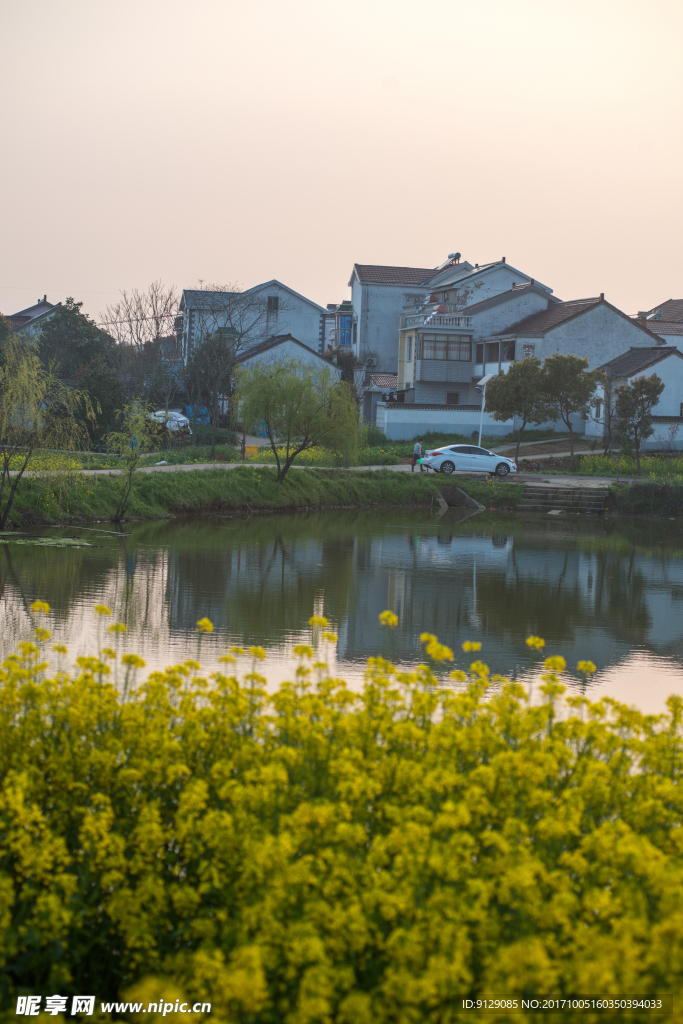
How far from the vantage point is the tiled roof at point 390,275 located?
61281 millimetres

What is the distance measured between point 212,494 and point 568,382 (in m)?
17.8

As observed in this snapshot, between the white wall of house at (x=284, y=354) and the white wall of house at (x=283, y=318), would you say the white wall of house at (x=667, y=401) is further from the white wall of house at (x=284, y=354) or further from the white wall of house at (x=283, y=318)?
the white wall of house at (x=283, y=318)

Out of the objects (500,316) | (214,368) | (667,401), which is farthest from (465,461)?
(500,316)

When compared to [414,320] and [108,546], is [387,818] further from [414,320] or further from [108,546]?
[414,320]

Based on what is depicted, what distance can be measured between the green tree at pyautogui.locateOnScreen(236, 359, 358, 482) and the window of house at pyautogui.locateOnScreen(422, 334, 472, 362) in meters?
19.9

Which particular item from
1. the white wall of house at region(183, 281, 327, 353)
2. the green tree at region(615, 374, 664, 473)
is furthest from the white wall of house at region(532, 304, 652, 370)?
the white wall of house at region(183, 281, 327, 353)

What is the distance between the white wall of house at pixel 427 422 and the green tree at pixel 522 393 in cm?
543

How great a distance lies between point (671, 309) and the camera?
65.0 m

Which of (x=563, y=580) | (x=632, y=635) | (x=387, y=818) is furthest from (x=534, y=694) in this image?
(x=563, y=580)

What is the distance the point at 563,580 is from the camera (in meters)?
18.9

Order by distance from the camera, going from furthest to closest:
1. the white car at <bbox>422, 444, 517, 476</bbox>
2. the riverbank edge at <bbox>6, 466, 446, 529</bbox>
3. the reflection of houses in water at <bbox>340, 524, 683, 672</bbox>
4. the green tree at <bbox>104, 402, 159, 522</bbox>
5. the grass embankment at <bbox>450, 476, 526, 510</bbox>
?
1. the white car at <bbox>422, 444, 517, 476</bbox>
2. the grass embankment at <bbox>450, 476, 526, 510</bbox>
3. the green tree at <bbox>104, 402, 159, 522</bbox>
4. the riverbank edge at <bbox>6, 466, 446, 529</bbox>
5. the reflection of houses in water at <bbox>340, 524, 683, 672</bbox>

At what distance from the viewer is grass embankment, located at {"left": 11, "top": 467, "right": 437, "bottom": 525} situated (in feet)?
75.8

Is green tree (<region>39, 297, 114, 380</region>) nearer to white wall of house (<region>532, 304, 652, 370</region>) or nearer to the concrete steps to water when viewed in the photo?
white wall of house (<region>532, 304, 652, 370</region>)

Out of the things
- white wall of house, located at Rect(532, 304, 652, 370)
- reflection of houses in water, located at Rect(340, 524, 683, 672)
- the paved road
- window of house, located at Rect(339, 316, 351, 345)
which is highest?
window of house, located at Rect(339, 316, 351, 345)
